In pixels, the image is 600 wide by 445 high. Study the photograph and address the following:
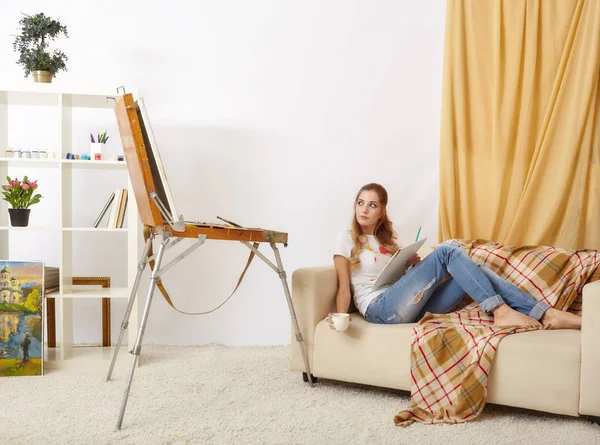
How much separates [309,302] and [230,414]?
0.60m

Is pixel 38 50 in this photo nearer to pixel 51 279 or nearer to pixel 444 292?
pixel 51 279

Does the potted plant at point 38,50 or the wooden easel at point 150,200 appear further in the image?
the potted plant at point 38,50

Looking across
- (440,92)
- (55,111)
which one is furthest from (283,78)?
(55,111)

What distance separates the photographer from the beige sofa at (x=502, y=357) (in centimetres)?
199

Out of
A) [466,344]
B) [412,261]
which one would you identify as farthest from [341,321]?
[412,261]

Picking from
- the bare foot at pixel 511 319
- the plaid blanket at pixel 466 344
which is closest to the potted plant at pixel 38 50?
the plaid blanket at pixel 466 344

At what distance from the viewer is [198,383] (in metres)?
2.57

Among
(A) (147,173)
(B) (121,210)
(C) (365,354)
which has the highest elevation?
(A) (147,173)

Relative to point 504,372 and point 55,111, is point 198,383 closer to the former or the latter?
point 504,372

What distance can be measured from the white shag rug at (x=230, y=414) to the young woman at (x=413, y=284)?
340mm

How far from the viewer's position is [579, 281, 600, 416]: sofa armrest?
6.47 feet

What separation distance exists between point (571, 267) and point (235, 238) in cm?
140

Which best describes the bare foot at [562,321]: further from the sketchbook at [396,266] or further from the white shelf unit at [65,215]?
the white shelf unit at [65,215]

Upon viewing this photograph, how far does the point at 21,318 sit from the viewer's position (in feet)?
9.03
